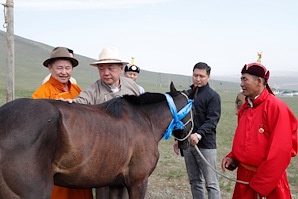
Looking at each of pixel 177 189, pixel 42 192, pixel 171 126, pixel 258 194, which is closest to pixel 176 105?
pixel 171 126

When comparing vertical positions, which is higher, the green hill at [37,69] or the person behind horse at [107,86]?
the person behind horse at [107,86]

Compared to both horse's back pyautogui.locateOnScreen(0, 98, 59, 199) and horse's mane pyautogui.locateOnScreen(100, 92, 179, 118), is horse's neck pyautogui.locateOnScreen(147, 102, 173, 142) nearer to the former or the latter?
horse's mane pyautogui.locateOnScreen(100, 92, 179, 118)

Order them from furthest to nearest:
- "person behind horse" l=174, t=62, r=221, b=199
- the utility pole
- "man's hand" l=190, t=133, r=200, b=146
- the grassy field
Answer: the grassy field → the utility pole → "person behind horse" l=174, t=62, r=221, b=199 → "man's hand" l=190, t=133, r=200, b=146

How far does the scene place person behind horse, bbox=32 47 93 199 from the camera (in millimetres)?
4320

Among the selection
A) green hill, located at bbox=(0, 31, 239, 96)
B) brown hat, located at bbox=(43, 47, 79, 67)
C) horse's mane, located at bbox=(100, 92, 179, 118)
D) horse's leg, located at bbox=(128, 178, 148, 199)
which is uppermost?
brown hat, located at bbox=(43, 47, 79, 67)

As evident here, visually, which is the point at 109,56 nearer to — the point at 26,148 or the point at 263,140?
the point at 26,148

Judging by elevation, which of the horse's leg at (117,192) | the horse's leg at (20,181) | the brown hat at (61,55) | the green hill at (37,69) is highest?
the brown hat at (61,55)

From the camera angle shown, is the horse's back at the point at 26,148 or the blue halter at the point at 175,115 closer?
the horse's back at the point at 26,148

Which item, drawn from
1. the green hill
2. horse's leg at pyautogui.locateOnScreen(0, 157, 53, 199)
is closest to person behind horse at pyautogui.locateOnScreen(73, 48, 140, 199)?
horse's leg at pyautogui.locateOnScreen(0, 157, 53, 199)

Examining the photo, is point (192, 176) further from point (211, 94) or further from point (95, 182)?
point (95, 182)

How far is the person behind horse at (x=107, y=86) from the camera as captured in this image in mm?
4320

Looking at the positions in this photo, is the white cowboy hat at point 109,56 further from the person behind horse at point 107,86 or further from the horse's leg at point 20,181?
the horse's leg at point 20,181

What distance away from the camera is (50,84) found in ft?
14.6

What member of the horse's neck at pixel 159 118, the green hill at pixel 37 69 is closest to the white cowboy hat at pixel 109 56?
the horse's neck at pixel 159 118
